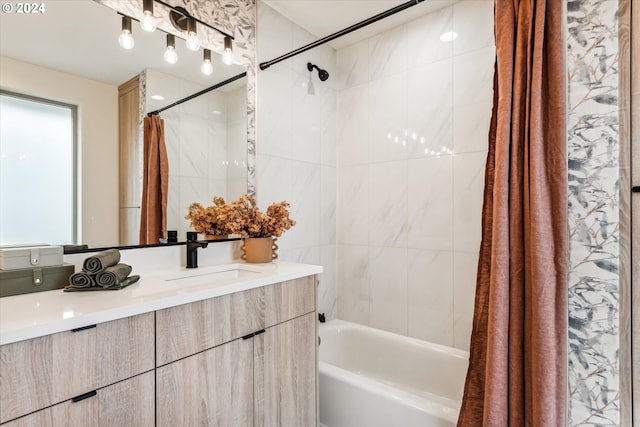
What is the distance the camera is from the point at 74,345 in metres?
0.86

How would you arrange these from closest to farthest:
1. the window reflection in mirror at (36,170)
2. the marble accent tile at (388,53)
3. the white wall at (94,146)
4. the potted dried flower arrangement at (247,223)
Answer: the window reflection in mirror at (36,170), the white wall at (94,146), the potted dried flower arrangement at (247,223), the marble accent tile at (388,53)

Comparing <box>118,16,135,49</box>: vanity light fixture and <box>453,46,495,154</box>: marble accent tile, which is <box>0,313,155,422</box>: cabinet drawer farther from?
<box>453,46,495,154</box>: marble accent tile

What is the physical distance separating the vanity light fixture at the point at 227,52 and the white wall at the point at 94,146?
2.17ft

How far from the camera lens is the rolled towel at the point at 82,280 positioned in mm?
1102

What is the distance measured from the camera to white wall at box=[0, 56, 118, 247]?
4.37 feet

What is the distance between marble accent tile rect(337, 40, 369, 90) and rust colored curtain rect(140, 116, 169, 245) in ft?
5.12

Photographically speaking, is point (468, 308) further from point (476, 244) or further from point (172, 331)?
point (172, 331)

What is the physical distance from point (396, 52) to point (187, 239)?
191 cm

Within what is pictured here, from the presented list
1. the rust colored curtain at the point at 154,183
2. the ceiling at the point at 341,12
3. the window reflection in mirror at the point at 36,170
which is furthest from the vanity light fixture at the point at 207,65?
the window reflection in mirror at the point at 36,170

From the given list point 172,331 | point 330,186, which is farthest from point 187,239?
point 330,186

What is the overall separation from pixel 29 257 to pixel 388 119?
2151 millimetres

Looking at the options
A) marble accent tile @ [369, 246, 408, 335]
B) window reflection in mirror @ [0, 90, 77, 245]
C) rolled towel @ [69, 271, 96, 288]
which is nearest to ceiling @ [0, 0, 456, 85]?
window reflection in mirror @ [0, 90, 77, 245]

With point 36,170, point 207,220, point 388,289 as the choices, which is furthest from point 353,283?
point 36,170

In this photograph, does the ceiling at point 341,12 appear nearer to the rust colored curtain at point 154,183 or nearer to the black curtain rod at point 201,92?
the black curtain rod at point 201,92
